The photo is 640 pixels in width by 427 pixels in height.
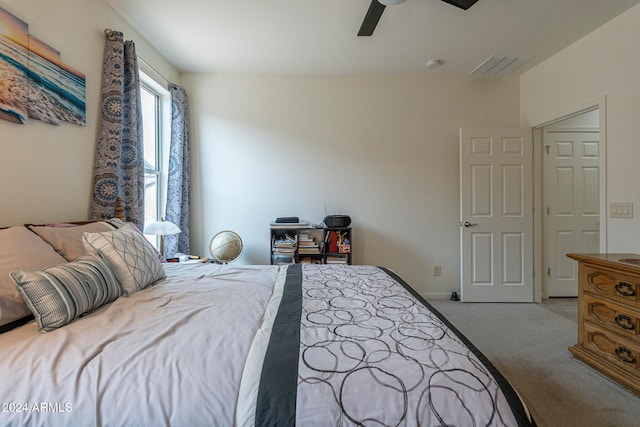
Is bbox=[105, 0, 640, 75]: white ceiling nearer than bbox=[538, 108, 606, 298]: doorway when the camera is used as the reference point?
Yes

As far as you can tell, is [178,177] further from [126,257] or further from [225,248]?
[126,257]

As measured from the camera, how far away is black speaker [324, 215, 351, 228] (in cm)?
316

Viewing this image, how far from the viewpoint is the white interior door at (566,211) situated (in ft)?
11.3

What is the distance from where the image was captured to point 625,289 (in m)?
1.79

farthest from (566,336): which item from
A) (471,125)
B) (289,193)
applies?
(289,193)

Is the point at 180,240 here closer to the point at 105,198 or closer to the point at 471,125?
the point at 105,198

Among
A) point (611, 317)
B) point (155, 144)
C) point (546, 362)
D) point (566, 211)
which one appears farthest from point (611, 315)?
point (155, 144)

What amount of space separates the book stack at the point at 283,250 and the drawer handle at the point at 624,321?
2.52m

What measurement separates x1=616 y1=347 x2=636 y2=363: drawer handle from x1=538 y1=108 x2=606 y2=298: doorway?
1767 mm

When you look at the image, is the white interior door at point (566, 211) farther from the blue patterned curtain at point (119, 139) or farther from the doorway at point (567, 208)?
the blue patterned curtain at point (119, 139)

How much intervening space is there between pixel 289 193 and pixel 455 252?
6.91ft

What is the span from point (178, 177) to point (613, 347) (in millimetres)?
3780

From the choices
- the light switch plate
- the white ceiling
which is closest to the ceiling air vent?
the white ceiling

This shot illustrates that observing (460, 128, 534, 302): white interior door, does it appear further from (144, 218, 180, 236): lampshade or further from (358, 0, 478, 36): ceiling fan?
(144, 218, 180, 236): lampshade
